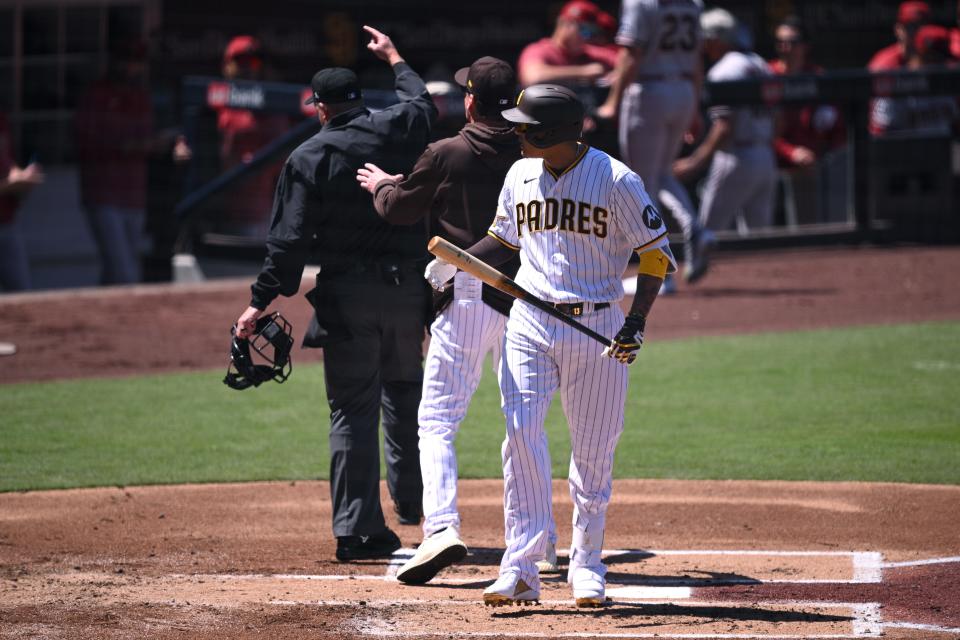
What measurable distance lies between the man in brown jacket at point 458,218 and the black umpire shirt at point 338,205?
274mm

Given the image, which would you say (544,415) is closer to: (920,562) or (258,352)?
(258,352)

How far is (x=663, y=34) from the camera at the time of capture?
1066 cm

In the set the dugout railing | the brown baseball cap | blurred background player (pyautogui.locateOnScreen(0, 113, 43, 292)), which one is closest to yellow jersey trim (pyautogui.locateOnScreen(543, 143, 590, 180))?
blurred background player (pyautogui.locateOnScreen(0, 113, 43, 292))

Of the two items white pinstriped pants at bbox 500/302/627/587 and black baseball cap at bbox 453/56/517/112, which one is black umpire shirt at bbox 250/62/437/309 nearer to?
black baseball cap at bbox 453/56/517/112

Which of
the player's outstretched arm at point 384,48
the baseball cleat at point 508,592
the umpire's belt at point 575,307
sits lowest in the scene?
the baseball cleat at point 508,592

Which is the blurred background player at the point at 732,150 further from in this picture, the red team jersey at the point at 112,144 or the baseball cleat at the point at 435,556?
the baseball cleat at the point at 435,556

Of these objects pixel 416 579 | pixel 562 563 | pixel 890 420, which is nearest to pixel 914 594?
pixel 562 563

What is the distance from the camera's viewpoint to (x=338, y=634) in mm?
4719

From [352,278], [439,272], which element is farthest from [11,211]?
[439,272]

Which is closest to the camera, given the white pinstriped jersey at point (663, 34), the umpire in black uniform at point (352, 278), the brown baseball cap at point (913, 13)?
the umpire in black uniform at point (352, 278)

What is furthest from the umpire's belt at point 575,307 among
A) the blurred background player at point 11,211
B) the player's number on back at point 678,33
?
the blurred background player at point 11,211

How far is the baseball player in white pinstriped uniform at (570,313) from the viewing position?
16.0ft

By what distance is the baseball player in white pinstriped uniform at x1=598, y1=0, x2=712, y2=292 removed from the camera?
10602mm

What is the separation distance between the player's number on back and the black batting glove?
625cm
